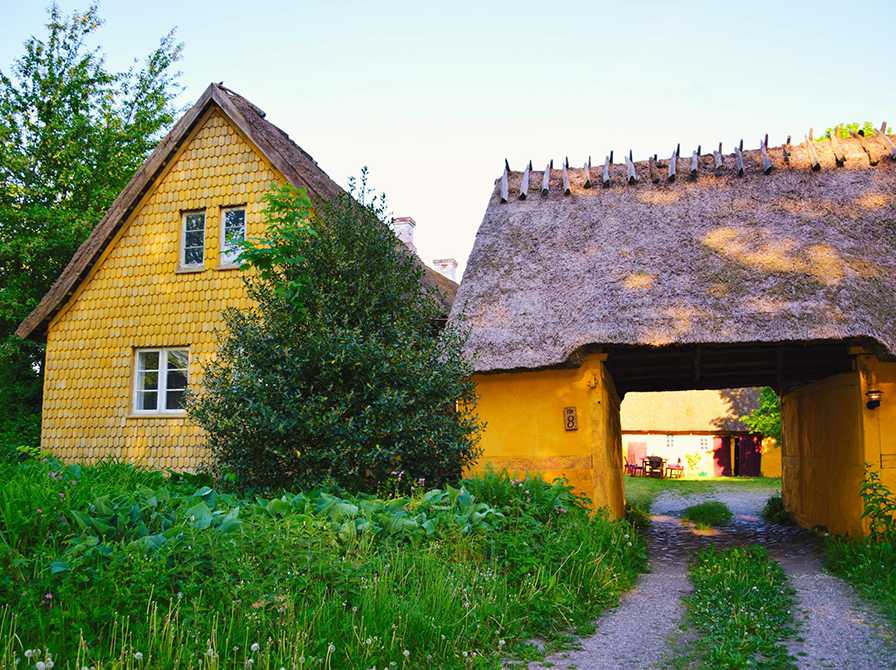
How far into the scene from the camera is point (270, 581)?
4367 millimetres

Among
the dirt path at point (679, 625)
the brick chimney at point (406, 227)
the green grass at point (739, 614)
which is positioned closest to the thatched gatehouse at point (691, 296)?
the dirt path at point (679, 625)

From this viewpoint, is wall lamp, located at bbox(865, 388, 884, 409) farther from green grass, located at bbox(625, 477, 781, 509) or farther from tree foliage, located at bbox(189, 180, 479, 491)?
green grass, located at bbox(625, 477, 781, 509)

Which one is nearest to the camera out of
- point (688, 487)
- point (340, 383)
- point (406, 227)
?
point (340, 383)

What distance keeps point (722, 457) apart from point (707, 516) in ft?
58.9

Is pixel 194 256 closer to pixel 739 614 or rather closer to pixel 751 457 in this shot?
pixel 739 614

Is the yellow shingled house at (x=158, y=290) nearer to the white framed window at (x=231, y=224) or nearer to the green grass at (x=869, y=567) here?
the white framed window at (x=231, y=224)

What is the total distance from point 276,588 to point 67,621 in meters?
1.10

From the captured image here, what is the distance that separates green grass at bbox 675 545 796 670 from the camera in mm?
4719

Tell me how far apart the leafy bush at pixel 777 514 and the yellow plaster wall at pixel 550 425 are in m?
5.22

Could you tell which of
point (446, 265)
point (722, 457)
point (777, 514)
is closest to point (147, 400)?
point (777, 514)

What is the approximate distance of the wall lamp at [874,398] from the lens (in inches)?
326

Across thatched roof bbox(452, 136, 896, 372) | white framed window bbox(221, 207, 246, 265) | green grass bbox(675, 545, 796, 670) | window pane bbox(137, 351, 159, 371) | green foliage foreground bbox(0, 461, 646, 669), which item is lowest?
green grass bbox(675, 545, 796, 670)

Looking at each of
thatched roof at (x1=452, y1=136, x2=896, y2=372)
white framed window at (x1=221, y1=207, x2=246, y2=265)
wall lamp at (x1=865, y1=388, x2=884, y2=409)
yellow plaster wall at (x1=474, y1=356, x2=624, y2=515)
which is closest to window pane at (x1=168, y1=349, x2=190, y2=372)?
white framed window at (x1=221, y1=207, x2=246, y2=265)

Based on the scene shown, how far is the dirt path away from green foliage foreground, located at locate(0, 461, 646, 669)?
0.36 metres
